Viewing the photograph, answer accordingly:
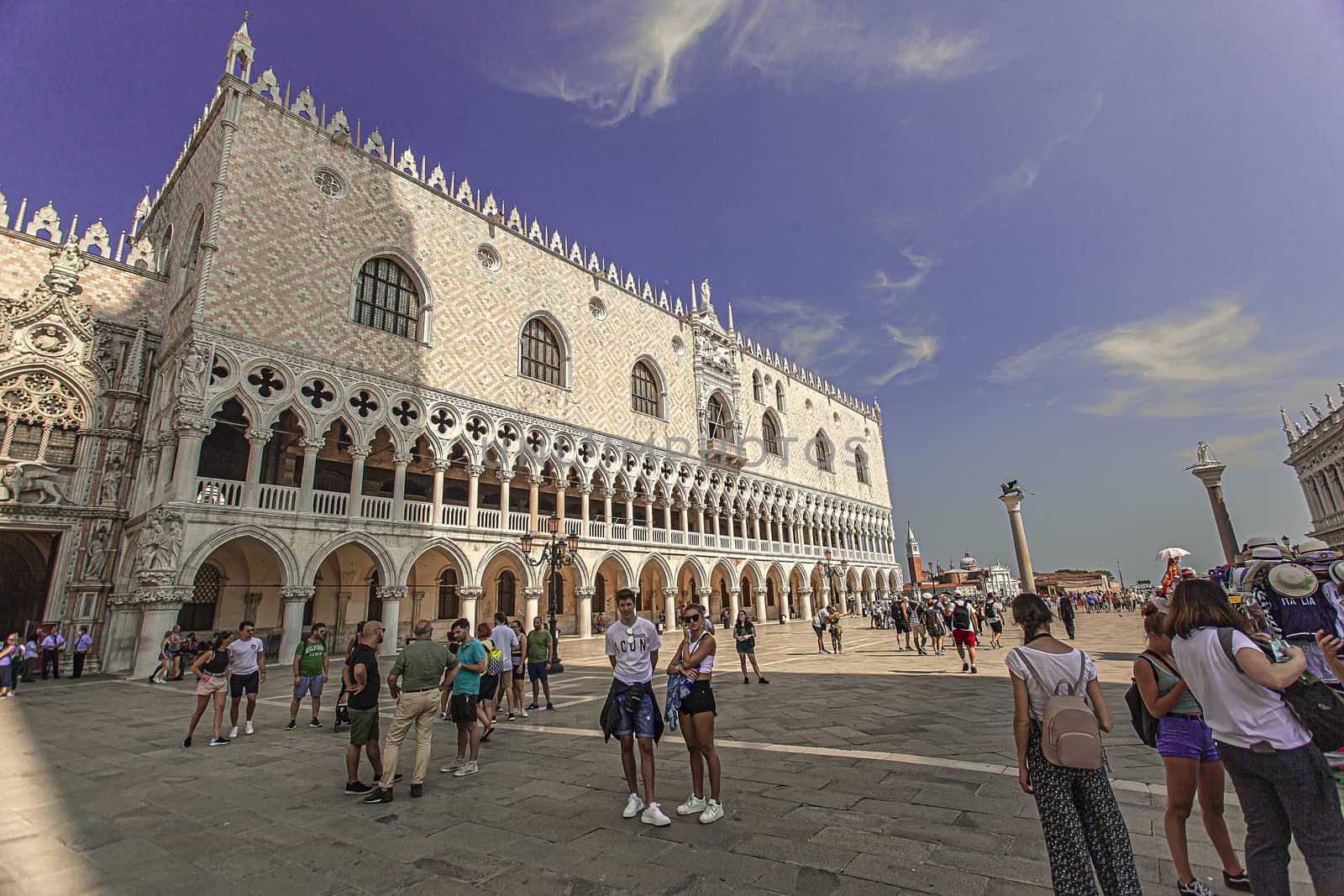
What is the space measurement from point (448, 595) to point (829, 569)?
75.9ft

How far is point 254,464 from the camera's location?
14.8 meters

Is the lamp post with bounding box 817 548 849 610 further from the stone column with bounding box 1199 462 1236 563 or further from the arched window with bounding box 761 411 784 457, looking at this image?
the stone column with bounding box 1199 462 1236 563

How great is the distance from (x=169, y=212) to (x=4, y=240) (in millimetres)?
5298

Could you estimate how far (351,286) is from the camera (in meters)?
17.6

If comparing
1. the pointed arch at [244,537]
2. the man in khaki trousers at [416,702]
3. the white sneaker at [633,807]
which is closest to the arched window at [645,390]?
the pointed arch at [244,537]

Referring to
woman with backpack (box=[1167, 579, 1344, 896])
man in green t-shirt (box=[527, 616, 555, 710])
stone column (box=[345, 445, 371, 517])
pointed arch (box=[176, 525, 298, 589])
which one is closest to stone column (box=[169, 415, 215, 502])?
pointed arch (box=[176, 525, 298, 589])

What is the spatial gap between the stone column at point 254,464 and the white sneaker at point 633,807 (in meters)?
14.5

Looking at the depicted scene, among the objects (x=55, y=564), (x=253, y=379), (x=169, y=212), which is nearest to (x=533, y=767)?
(x=253, y=379)

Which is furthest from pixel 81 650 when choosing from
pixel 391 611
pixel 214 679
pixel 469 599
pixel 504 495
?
pixel 214 679

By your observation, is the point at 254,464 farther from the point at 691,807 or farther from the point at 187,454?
the point at 691,807

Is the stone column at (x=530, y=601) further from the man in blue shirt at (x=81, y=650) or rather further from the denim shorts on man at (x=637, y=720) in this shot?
the denim shorts on man at (x=637, y=720)

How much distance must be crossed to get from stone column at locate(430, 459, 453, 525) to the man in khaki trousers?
13617 mm

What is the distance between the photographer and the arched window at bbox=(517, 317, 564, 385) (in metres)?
22.5

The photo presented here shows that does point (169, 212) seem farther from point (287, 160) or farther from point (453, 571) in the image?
point (453, 571)
